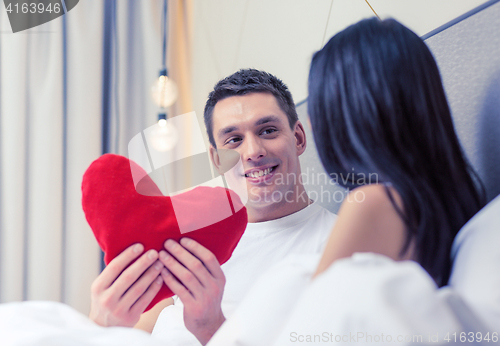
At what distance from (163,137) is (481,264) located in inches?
37.4

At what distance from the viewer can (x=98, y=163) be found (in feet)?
1.44

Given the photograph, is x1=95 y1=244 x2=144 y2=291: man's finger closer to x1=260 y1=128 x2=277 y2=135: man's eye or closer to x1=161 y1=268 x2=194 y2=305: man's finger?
x1=161 y1=268 x2=194 y2=305: man's finger

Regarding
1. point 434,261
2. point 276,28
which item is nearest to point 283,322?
point 434,261

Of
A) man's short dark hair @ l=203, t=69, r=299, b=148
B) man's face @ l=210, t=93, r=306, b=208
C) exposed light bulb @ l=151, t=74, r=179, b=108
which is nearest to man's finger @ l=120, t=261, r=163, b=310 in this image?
man's face @ l=210, t=93, r=306, b=208

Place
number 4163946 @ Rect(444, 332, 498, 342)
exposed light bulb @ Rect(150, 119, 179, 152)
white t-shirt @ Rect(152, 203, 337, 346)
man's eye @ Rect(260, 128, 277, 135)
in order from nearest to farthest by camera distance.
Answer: number 4163946 @ Rect(444, 332, 498, 342), white t-shirt @ Rect(152, 203, 337, 346), man's eye @ Rect(260, 128, 277, 135), exposed light bulb @ Rect(150, 119, 179, 152)

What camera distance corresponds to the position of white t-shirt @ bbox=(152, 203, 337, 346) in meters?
0.57

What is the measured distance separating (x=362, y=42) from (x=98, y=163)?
0.36 meters

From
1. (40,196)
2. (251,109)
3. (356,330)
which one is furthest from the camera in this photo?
(40,196)

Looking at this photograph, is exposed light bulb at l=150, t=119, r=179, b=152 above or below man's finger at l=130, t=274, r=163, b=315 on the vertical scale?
above

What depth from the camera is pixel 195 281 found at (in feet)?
1.51

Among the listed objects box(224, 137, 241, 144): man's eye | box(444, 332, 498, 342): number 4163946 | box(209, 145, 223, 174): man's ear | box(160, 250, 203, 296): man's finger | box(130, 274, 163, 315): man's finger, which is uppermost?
box(224, 137, 241, 144): man's eye

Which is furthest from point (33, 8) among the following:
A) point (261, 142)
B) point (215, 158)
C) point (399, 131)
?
point (399, 131)

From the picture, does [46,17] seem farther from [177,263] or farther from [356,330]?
[356,330]

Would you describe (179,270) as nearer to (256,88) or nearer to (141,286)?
(141,286)
